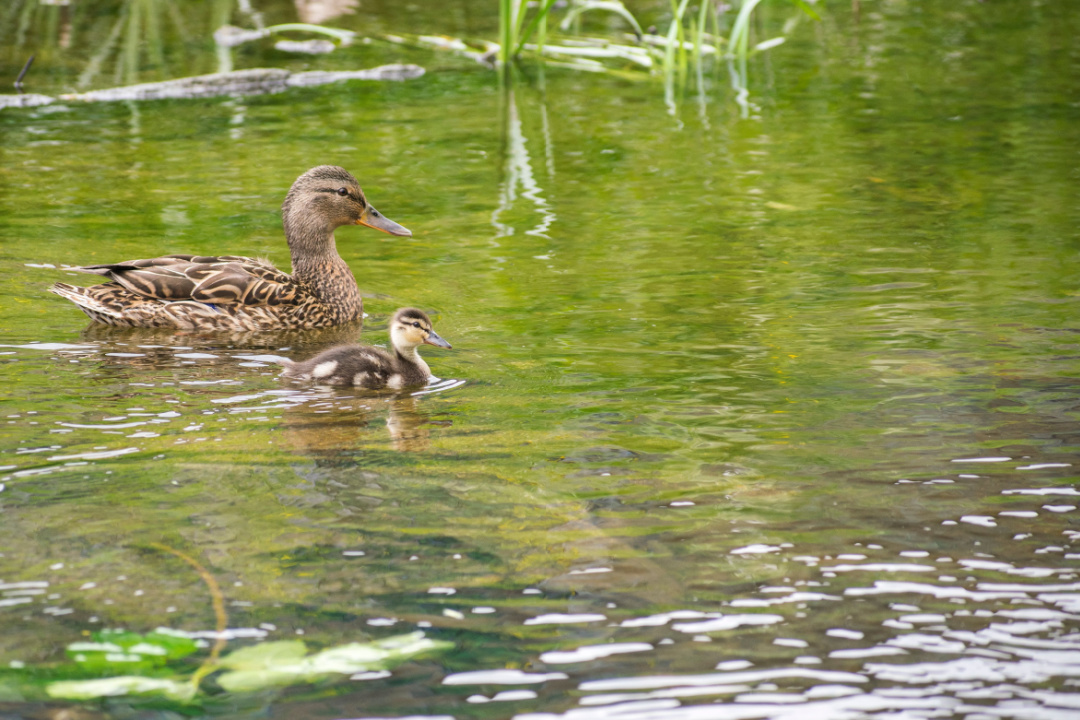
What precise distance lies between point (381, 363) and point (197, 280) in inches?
57.0

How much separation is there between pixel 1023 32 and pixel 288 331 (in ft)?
35.6

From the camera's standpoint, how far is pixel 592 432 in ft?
15.7

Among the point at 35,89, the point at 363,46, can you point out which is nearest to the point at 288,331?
the point at 35,89

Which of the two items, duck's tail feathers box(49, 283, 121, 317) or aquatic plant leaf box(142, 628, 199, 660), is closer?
aquatic plant leaf box(142, 628, 199, 660)

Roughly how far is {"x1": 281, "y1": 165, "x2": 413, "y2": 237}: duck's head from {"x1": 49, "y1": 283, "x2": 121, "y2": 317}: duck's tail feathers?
3.63 ft

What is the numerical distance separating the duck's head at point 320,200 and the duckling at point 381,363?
1.61 meters

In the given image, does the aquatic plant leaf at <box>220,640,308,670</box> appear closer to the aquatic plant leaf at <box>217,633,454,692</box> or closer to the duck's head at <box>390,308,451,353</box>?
the aquatic plant leaf at <box>217,633,454,692</box>

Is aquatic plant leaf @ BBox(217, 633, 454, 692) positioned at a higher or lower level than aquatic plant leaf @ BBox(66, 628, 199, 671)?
lower

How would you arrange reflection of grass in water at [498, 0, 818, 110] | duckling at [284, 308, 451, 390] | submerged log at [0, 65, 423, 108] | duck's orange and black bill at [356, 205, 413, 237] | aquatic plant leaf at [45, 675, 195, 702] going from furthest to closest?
1. reflection of grass in water at [498, 0, 818, 110]
2. submerged log at [0, 65, 423, 108]
3. duck's orange and black bill at [356, 205, 413, 237]
4. duckling at [284, 308, 451, 390]
5. aquatic plant leaf at [45, 675, 195, 702]

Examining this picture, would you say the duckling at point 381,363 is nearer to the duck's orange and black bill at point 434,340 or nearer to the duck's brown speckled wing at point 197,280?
the duck's orange and black bill at point 434,340

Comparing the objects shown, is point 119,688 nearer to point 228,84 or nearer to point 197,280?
point 197,280

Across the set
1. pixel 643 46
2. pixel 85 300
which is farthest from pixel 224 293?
pixel 643 46

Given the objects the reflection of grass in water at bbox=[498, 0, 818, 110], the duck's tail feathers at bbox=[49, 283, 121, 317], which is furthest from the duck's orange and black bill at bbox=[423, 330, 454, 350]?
the reflection of grass in water at bbox=[498, 0, 818, 110]

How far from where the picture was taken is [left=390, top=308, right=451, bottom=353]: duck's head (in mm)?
5652
